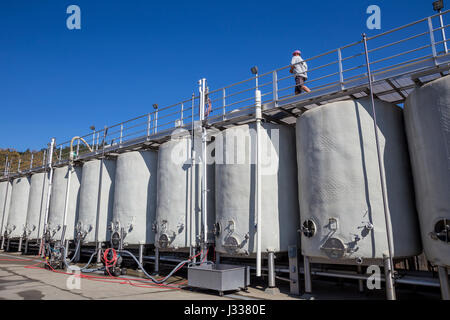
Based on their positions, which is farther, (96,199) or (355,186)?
(96,199)

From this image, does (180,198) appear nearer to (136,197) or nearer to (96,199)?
(136,197)

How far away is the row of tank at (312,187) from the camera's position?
7.14 m

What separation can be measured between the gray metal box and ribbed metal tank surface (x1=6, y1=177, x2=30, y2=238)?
19.0 m

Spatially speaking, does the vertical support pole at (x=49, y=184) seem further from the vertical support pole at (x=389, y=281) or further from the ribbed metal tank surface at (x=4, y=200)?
the vertical support pole at (x=389, y=281)

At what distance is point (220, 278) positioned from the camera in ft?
28.3

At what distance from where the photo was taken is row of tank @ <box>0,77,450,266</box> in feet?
23.4

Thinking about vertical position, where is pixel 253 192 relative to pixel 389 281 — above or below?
above

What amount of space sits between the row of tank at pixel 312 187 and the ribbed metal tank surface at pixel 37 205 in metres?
6.56

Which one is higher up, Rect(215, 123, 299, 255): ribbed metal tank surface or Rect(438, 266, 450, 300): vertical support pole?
Rect(215, 123, 299, 255): ribbed metal tank surface

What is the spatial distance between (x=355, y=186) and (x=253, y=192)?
3.18 m

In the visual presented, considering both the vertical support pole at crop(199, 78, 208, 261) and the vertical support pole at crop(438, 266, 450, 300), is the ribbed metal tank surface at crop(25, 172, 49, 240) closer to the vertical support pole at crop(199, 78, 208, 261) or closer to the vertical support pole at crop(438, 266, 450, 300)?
the vertical support pole at crop(199, 78, 208, 261)

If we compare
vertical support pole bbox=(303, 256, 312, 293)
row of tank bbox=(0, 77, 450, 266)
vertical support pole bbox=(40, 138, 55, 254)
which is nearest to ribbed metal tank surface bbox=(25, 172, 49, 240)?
vertical support pole bbox=(40, 138, 55, 254)

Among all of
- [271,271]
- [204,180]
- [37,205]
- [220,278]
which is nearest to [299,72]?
[204,180]
